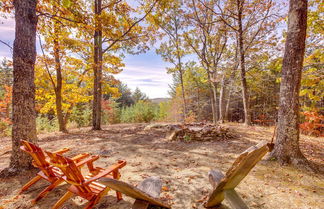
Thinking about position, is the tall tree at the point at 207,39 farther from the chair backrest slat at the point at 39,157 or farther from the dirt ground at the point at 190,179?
the chair backrest slat at the point at 39,157

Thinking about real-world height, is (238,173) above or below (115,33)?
below

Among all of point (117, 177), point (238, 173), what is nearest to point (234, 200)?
point (238, 173)

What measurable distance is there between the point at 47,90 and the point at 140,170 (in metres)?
6.85

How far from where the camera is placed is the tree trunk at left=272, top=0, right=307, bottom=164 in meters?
3.01

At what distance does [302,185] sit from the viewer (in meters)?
2.48

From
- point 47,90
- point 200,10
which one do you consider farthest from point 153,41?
point 47,90

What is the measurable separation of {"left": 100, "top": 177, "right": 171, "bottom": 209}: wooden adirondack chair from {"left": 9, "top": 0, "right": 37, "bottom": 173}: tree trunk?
109 inches

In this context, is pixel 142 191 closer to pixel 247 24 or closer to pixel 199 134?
pixel 199 134

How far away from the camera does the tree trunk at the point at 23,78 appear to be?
9.23 ft

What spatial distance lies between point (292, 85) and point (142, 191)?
3.57 m

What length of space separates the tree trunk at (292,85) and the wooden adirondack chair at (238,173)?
2.29m

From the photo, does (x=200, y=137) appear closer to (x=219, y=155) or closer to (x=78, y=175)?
(x=219, y=155)

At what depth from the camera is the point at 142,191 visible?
1401mm

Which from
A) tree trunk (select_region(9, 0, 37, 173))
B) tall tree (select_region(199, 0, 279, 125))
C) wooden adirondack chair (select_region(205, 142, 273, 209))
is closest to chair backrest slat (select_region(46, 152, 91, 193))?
wooden adirondack chair (select_region(205, 142, 273, 209))
